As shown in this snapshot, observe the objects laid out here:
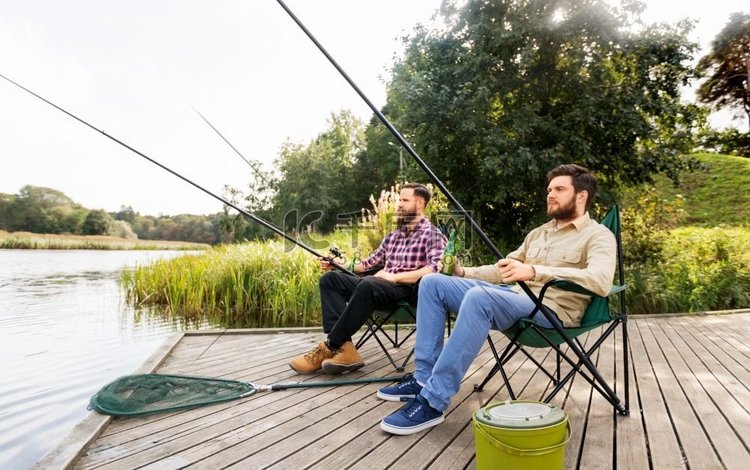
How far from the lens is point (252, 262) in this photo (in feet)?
20.3

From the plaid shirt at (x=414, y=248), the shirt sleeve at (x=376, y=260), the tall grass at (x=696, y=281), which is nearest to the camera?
the plaid shirt at (x=414, y=248)

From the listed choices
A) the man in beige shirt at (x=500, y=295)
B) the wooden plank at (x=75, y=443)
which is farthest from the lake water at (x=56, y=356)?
the man in beige shirt at (x=500, y=295)

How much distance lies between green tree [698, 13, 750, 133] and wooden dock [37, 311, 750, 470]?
51.0ft

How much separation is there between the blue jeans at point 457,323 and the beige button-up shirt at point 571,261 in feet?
0.47

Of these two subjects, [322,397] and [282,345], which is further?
[282,345]

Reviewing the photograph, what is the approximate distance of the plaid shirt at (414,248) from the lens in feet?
9.11

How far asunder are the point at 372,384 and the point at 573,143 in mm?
5636

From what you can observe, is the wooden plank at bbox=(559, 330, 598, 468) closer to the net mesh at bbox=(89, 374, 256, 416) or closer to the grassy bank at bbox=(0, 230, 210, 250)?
the net mesh at bbox=(89, 374, 256, 416)

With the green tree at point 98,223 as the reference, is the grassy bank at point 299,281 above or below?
below

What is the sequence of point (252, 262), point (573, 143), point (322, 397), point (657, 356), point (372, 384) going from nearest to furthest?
1. point (322, 397)
2. point (372, 384)
3. point (657, 356)
4. point (252, 262)
5. point (573, 143)

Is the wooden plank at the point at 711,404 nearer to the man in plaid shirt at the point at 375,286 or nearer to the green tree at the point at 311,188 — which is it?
the man in plaid shirt at the point at 375,286

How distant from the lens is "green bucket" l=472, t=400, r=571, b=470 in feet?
4.52

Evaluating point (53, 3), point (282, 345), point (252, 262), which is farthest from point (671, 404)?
point (252, 262)

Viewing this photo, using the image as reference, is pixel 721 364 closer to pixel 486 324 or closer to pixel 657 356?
pixel 657 356
